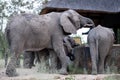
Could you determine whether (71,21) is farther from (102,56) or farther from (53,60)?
(102,56)

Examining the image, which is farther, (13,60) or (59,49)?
(59,49)

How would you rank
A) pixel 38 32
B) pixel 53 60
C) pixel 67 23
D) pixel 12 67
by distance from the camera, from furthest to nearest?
pixel 53 60 → pixel 67 23 → pixel 38 32 → pixel 12 67

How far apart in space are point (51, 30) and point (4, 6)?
16.6 meters

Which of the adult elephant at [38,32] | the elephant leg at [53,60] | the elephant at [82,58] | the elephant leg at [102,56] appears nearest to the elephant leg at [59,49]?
the adult elephant at [38,32]

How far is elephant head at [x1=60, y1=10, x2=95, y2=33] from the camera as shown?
781 centimetres

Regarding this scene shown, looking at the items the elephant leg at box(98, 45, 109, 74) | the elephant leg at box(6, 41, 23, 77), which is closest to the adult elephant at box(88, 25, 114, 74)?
the elephant leg at box(98, 45, 109, 74)

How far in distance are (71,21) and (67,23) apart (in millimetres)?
286

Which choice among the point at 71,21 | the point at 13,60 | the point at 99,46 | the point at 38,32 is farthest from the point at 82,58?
the point at 13,60

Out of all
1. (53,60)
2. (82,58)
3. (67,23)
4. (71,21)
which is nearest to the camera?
(67,23)

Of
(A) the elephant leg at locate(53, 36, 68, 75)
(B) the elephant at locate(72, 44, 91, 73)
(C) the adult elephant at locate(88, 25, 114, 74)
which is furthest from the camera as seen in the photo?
(B) the elephant at locate(72, 44, 91, 73)

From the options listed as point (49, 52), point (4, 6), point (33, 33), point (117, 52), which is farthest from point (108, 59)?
point (4, 6)

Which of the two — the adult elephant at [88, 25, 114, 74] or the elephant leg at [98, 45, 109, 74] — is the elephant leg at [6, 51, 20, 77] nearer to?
the adult elephant at [88, 25, 114, 74]

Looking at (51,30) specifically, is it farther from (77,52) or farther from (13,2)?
(13,2)

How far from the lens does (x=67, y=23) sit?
25.8 feet
